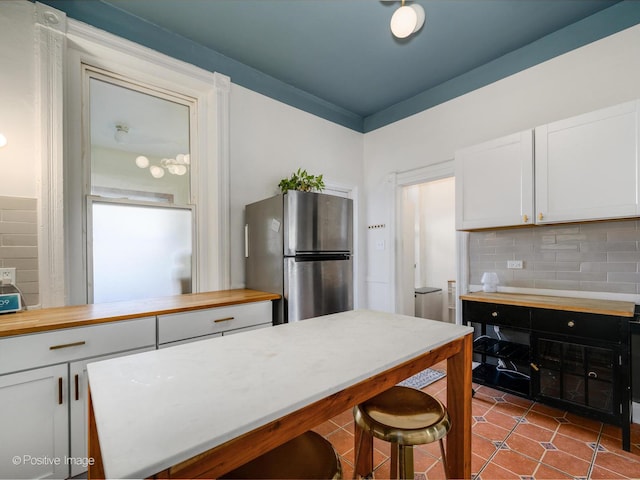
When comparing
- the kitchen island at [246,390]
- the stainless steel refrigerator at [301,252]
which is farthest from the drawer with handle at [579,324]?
the stainless steel refrigerator at [301,252]

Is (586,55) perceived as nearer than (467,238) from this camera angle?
Yes

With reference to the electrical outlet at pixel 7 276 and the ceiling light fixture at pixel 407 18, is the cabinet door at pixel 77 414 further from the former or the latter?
the ceiling light fixture at pixel 407 18

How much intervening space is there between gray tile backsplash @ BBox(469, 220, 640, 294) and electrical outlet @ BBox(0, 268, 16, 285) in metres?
3.70

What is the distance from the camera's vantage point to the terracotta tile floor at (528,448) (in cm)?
164

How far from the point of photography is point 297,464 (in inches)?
33.7

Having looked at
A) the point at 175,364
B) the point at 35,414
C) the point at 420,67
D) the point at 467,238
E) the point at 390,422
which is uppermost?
the point at 420,67

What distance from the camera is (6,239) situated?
185 cm

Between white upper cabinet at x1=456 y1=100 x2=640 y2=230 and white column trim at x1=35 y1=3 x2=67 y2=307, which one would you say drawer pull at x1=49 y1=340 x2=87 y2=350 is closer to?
white column trim at x1=35 y1=3 x2=67 y2=307

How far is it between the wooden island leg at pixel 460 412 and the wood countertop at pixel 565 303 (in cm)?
127

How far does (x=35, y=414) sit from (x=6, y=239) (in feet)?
3.60

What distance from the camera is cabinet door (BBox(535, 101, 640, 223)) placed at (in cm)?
200

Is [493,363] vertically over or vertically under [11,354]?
under

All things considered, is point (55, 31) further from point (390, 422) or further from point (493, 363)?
point (493, 363)

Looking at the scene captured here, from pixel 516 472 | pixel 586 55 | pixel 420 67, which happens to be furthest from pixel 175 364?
pixel 586 55
